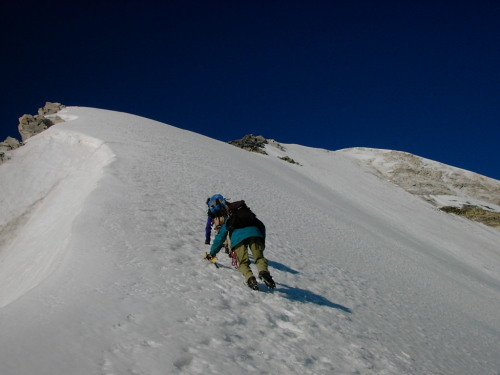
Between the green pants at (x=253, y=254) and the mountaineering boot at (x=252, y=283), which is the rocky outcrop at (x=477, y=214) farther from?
the mountaineering boot at (x=252, y=283)

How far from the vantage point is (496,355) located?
677cm

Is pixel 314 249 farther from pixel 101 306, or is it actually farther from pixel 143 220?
pixel 101 306

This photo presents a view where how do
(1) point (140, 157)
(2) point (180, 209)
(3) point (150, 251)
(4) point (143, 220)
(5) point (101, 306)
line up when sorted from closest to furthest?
(5) point (101, 306) < (3) point (150, 251) < (4) point (143, 220) < (2) point (180, 209) < (1) point (140, 157)

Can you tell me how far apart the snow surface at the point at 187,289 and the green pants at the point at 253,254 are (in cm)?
36

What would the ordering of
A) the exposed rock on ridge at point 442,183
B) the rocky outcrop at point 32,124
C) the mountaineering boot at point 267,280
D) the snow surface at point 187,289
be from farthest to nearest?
the exposed rock on ridge at point 442,183, the rocky outcrop at point 32,124, the mountaineering boot at point 267,280, the snow surface at point 187,289

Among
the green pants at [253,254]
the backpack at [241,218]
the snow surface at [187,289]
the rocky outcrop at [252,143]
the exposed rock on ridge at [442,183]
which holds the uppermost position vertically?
the exposed rock on ridge at [442,183]

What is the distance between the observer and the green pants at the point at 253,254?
579 centimetres

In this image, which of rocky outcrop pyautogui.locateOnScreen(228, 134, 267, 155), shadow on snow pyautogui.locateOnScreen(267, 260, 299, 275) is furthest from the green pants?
rocky outcrop pyautogui.locateOnScreen(228, 134, 267, 155)

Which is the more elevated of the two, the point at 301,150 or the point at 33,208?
the point at 301,150

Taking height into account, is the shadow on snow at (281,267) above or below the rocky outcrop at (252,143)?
below

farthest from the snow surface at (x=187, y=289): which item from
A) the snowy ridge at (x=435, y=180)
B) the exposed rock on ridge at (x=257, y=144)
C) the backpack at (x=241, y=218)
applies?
the snowy ridge at (x=435, y=180)

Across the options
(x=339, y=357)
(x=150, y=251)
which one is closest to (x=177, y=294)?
(x=150, y=251)

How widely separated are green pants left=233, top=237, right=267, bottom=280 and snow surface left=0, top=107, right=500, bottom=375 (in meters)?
0.36

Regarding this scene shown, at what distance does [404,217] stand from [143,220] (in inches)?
1020
